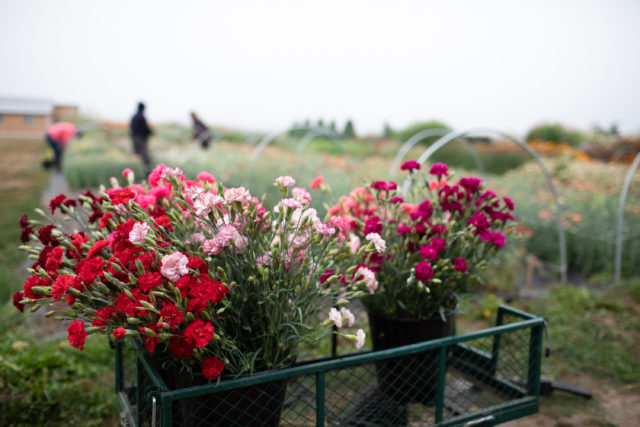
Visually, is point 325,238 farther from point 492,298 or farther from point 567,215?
point 567,215

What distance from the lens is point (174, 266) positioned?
1.06 meters

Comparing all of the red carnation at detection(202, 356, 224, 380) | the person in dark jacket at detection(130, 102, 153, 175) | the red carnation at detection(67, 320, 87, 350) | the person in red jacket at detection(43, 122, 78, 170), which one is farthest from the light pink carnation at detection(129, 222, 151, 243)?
the person in red jacket at detection(43, 122, 78, 170)

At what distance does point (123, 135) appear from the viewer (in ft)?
27.5

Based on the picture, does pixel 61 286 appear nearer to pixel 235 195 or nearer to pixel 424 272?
pixel 235 195

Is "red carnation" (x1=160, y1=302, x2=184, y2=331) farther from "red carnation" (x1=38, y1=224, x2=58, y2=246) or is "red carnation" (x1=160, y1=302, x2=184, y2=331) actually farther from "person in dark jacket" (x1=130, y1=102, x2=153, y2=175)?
"person in dark jacket" (x1=130, y1=102, x2=153, y2=175)

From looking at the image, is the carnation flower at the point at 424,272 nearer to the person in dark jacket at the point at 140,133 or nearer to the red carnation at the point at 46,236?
the red carnation at the point at 46,236

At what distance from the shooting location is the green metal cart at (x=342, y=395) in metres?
1.18

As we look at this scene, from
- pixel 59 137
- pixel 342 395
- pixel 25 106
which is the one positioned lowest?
pixel 342 395

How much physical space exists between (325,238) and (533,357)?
1002mm

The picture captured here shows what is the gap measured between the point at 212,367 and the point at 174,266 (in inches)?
10.7

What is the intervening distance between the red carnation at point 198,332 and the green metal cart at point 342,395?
138 mm

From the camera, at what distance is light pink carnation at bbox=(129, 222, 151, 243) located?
1068mm

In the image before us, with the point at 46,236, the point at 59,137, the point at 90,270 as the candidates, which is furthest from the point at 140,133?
the point at 90,270

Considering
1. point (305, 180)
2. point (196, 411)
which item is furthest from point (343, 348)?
point (305, 180)
